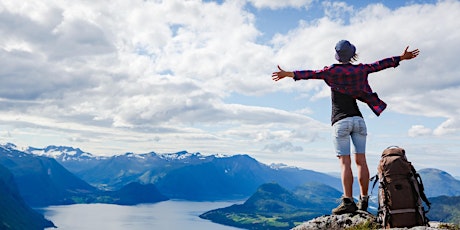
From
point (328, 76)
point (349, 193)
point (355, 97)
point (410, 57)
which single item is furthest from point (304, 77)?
point (349, 193)

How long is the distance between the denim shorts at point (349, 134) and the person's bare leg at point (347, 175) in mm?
129

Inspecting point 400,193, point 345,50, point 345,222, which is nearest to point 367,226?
point 345,222

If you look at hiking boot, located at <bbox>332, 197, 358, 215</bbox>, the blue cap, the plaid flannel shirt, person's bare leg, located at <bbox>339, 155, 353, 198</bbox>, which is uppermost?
the blue cap

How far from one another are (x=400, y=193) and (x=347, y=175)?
1501 millimetres

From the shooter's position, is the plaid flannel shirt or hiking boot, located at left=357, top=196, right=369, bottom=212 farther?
hiking boot, located at left=357, top=196, right=369, bottom=212

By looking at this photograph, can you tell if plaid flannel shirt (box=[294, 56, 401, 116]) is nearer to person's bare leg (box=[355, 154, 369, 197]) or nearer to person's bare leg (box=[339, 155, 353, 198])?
person's bare leg (box=[355, 154, 369, 197])

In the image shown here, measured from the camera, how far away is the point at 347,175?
8656 millimetres

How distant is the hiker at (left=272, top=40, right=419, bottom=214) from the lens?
8.38 metres

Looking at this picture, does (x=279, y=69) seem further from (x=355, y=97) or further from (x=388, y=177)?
(x=388, y=177)

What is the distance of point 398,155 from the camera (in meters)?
7.50

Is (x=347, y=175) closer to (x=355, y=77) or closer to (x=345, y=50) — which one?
(x=355, y=77)

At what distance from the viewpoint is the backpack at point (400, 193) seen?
7.21m

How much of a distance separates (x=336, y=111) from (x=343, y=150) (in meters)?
0.86

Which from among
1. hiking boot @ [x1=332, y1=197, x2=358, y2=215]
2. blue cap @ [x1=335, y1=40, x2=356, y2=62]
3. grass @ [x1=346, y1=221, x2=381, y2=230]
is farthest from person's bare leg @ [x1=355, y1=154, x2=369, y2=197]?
blue cap @ [x1=335, y1=40, x2=356, y2=62]
